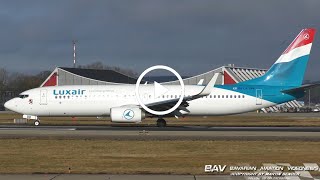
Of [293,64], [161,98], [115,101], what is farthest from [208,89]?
[293,64]

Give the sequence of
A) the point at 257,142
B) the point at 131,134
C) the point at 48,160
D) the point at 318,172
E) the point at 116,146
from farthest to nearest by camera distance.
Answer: the point at 131,134, the point at 257,142, the point at 116,146, the point at 48,160, the point at 318,172

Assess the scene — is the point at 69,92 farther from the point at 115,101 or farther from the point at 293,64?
the point at 293,64

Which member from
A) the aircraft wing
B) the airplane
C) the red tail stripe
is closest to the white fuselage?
the airplane

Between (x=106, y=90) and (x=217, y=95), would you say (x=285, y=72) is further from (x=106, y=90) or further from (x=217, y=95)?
(x=106, y=90)

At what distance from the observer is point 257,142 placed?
23766mm

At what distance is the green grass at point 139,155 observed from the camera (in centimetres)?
1556

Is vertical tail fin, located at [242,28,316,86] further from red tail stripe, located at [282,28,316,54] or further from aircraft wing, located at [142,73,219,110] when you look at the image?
aircraft wing, located at [142,73,219,110]

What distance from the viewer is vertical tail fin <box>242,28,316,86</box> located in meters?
40.5

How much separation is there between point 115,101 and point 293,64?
15.4 m

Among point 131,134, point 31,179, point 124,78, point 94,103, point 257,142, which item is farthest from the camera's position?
point 124,78

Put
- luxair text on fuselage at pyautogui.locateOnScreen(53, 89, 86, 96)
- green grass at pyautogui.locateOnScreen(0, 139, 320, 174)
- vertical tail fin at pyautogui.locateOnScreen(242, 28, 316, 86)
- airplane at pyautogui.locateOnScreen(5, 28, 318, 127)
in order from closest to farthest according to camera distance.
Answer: green grass at pyautogui.locateOnScreen(0, 139, 320, 174) → airplane at pyautogui.locateOnScreen(5, 28, 318, 127) → luxair text on fuselage at pyautogui.locateOnScreen(53, 89, 86, 96) → vertical tail fin at pyautogui.locateOnScreen(242, 28, 316, 86)

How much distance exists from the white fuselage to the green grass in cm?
1467

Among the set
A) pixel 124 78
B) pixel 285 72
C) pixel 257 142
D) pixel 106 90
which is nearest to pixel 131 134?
pixel 257 142

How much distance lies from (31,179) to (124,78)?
98523 millimetres
